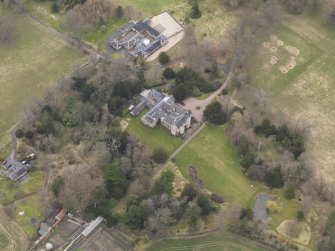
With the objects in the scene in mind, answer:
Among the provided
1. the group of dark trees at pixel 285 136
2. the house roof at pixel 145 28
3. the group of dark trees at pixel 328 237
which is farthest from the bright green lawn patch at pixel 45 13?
the group of dark trees at pixel 328 237

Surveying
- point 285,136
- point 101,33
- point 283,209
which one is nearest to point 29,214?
point 283,209

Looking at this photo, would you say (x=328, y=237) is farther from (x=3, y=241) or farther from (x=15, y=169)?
(x=15, y=169)

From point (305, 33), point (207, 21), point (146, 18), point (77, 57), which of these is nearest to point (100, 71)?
point (77, 57)

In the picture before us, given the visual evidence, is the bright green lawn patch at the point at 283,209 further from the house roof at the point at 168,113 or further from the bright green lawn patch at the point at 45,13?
the bright green lawn patch at the point at 45,13

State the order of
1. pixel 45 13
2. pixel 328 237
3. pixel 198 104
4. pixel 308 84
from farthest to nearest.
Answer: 1. pixel 45 13
2. pixel 308 84
3. pixel 198 104
4. pixel 328 237

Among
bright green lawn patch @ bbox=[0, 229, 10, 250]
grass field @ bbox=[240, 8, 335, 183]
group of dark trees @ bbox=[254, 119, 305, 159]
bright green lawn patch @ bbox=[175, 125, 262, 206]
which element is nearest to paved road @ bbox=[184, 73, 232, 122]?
bright green lawn patch @ bbox=[175, 125, 262, 206]

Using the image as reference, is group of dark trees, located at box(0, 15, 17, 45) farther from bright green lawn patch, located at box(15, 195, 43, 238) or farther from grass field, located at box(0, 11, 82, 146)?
bright green lawn patch, located at box(15, 195, 43, 238)
